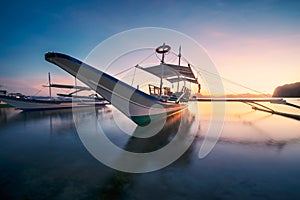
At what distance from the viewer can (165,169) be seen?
3693 mm

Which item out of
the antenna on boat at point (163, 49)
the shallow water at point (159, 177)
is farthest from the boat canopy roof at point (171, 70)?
the shallow water at point (159, 177)

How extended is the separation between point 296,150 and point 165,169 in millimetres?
5301

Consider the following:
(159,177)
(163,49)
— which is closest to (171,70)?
(163,49)

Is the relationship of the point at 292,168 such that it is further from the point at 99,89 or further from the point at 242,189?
the point at 99,89

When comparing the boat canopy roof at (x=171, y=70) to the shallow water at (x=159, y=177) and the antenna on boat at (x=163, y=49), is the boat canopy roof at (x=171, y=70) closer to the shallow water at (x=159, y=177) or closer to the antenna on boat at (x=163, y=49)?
the antenna on boat at (x=163, y=49)

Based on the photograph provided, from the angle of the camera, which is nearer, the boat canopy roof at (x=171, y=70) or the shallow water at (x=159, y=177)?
the shallow water at (x=159, y=177)

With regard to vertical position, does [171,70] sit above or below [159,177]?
above

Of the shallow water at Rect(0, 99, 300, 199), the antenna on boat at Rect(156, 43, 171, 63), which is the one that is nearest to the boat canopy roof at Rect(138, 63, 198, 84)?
the antenna on boat at Rect(156, 43, 171, 63)

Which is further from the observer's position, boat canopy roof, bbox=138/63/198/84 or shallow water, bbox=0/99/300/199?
boat canopy roof, bbox=138/63/198/84

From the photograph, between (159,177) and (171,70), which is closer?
(159,177)

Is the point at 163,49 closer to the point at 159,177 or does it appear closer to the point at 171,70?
the point at 171,70

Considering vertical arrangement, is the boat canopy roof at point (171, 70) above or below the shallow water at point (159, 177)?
above

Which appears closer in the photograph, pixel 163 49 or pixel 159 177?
pixel 159 177

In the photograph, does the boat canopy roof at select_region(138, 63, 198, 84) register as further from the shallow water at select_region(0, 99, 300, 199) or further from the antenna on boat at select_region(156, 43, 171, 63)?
the shallow water at select_region(0, 99, 300, 199)
